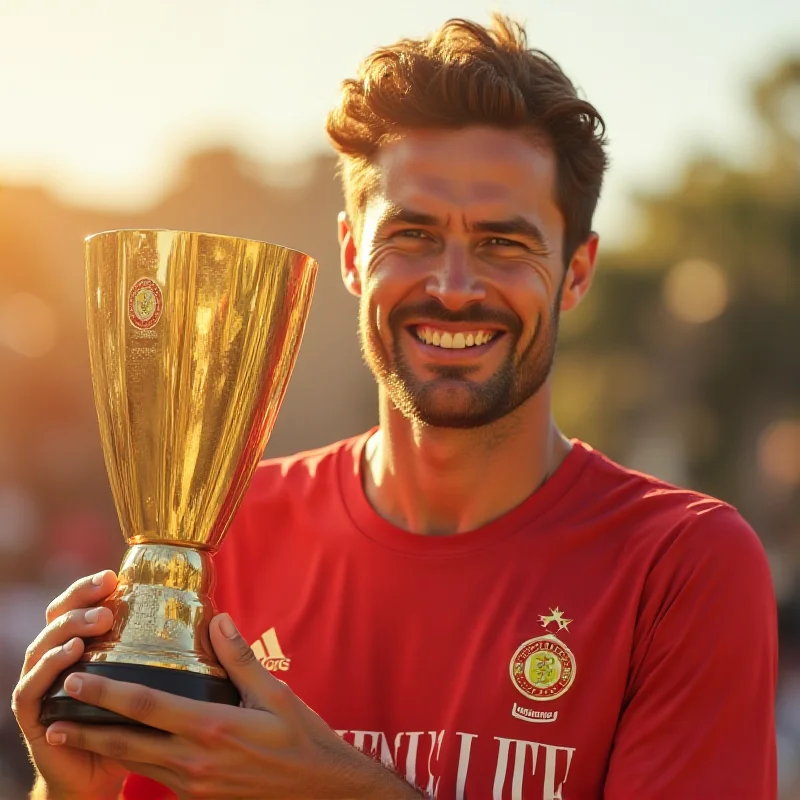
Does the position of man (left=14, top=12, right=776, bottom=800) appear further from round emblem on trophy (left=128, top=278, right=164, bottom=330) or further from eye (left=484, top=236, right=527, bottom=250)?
round emblem on trophy (left=128, top=278, right=164, bottom=330)

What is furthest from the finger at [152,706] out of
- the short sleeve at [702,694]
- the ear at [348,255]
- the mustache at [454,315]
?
the ear at [348,255]

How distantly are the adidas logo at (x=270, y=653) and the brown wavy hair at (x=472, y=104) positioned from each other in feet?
3.45

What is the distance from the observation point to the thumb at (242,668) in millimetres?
2648

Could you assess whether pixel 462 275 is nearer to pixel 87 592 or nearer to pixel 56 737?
pixel 87 592

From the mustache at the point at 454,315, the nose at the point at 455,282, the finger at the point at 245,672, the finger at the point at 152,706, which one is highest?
the nose at the point at 455,282

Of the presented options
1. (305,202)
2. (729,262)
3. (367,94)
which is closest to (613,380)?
(729,262)

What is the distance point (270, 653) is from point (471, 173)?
119cm

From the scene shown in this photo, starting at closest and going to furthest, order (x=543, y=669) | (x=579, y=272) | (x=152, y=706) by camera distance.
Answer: (x=152, y=706), (x=543, y=669), (x=579, y=272)

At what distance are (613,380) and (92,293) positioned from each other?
76.0 feet

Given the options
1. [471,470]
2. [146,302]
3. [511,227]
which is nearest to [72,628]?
[146,302]

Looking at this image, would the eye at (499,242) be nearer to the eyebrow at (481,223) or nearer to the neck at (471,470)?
the eyebrow at (481,223)

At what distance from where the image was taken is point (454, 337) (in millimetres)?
3332

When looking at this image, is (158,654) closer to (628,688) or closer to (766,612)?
(628,688)

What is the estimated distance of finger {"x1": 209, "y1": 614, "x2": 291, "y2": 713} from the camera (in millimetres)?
2639
